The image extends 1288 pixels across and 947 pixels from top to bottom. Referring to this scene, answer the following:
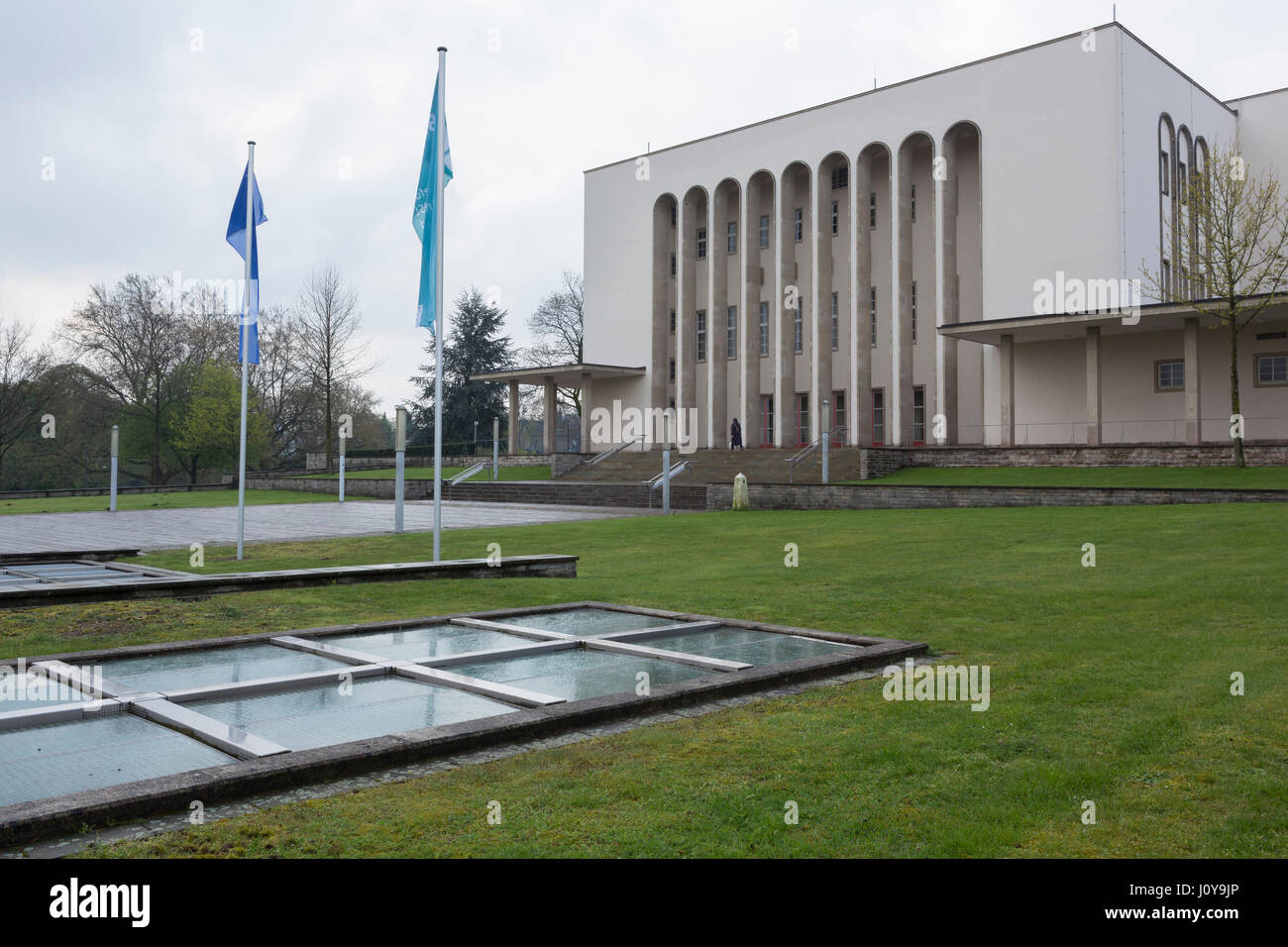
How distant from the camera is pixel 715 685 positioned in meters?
6.57

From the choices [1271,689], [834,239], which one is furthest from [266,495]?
[1271,689]

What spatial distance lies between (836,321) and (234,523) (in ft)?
94.4

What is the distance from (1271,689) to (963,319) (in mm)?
37281

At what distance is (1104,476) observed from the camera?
28.0 metres

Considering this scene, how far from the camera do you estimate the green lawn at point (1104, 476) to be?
24719mm

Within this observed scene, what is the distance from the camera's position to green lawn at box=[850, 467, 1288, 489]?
81.1 feet

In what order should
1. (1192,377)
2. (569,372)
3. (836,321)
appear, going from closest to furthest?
(1192,377) → (836,321) → (569,372)

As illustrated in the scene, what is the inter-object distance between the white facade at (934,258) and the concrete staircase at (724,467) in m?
3.86

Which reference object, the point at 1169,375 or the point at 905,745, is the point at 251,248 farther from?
the point at 1169,375

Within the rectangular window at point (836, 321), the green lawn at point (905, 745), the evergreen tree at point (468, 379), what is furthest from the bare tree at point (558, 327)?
the green lawn at point (905, 745)

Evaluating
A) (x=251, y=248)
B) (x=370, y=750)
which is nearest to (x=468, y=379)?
(x=251, y=248)

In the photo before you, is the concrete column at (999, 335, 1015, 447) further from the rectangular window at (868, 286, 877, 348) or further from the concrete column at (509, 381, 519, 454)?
the concrete column at (509, 381, 519, 454)
